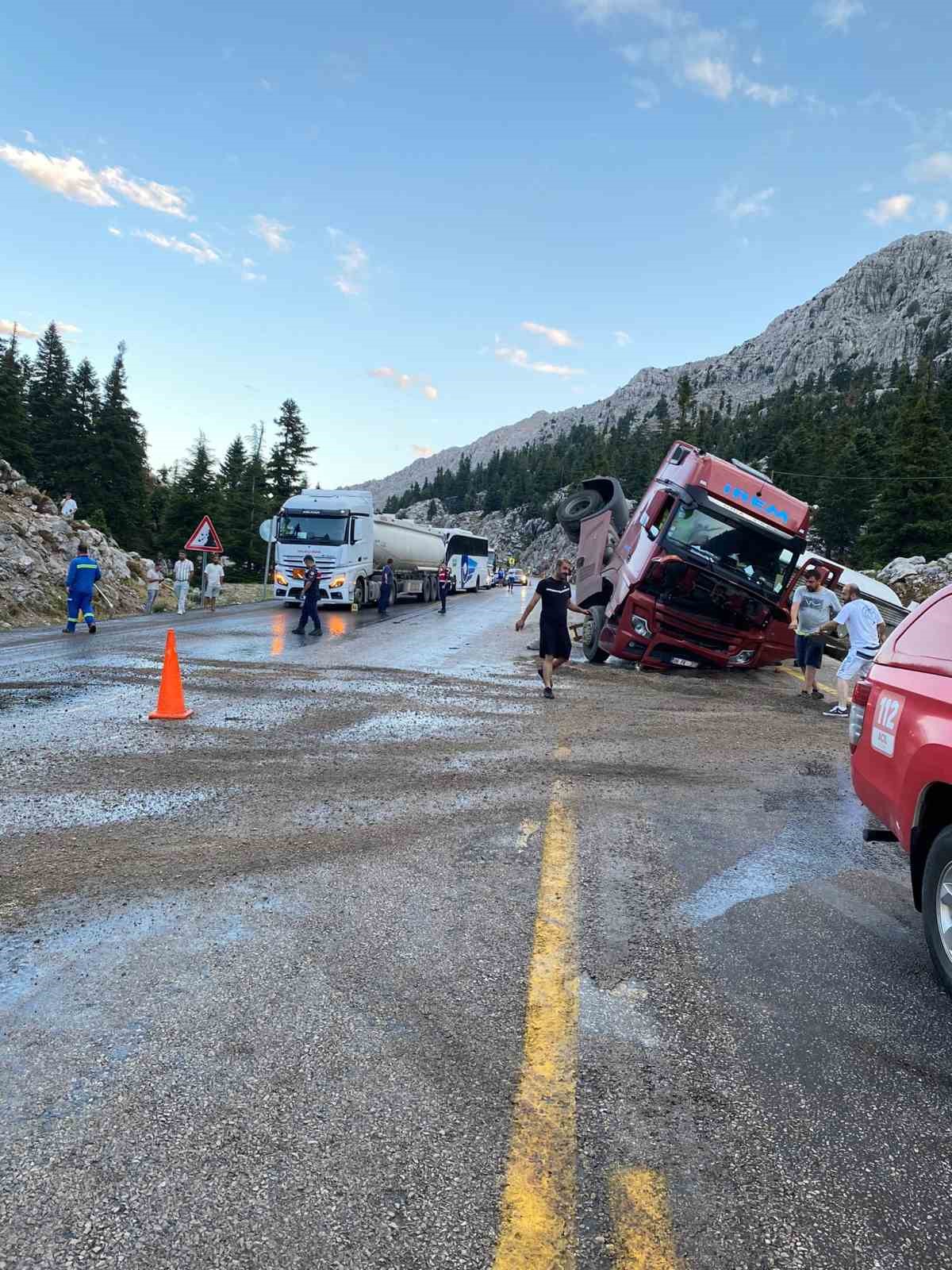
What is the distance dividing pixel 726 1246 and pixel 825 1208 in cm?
33

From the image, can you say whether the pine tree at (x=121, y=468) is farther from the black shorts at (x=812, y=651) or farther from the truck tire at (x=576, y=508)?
the black shorts at (x=812, y=651)

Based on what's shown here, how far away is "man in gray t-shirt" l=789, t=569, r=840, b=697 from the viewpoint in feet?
39.3

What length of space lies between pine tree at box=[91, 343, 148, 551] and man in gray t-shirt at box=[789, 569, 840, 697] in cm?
5558

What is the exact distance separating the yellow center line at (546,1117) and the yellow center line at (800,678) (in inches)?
397

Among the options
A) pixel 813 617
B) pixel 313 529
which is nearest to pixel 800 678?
pixel 813 617

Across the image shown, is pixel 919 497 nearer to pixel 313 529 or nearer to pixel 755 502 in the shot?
pixel 313 529

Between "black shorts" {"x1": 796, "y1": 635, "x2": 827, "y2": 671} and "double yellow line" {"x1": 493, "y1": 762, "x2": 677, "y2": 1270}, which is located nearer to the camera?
"double yellow line" {"x1": 493, "y1": 762, "x2": 677, "y2": 1270}

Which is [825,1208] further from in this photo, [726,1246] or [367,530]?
[367,530]

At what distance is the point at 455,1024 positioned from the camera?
2.82 m

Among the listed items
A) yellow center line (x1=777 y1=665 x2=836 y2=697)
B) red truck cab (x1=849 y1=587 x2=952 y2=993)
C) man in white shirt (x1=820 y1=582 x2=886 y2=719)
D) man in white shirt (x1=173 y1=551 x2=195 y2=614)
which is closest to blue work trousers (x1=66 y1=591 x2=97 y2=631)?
man in white shirt (x1=173 y1=551 x2=195 y2=614)

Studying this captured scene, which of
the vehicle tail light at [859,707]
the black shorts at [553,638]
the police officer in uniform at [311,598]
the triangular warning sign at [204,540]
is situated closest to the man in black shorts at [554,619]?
the black shorts at [553,638]

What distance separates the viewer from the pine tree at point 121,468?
195ft

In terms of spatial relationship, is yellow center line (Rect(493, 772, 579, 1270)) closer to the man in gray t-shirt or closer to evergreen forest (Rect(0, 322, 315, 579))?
the man in gray t-shirt

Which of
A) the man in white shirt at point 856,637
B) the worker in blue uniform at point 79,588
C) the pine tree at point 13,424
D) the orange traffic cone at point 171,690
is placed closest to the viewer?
the orange traffic cone at point 171,690
